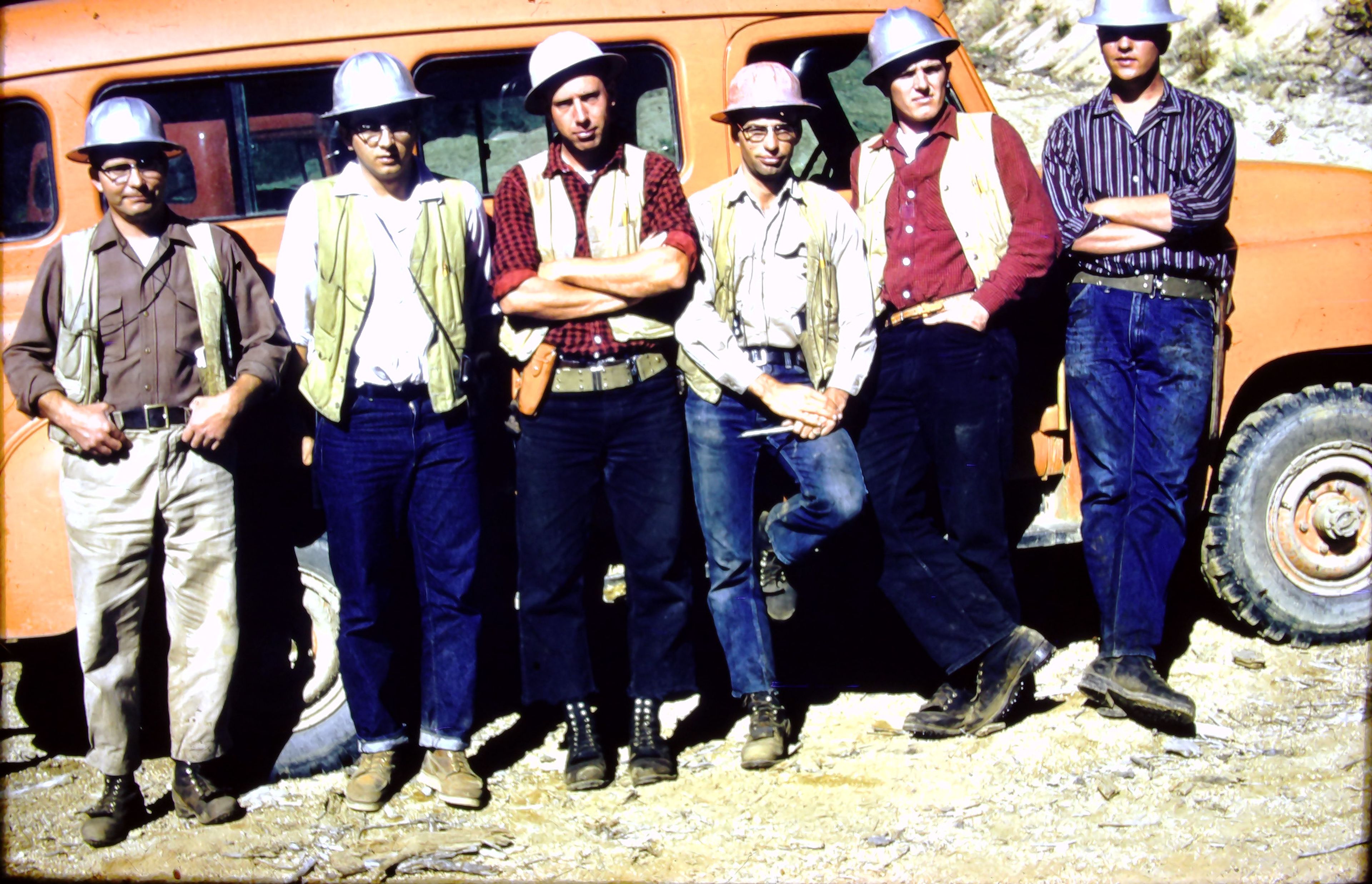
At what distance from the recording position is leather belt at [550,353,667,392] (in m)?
3.63

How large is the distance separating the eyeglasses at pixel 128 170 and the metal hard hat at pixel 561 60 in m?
1.14

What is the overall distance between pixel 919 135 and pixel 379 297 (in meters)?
1.79

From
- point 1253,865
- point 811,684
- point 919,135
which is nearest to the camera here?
point 1253,865

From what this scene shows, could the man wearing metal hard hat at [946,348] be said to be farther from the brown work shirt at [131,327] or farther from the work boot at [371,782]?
the brown work shirt at [131,327]

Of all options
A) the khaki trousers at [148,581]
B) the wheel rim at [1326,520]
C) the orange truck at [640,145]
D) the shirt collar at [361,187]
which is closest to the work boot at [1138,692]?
the orange truck at [640,145]

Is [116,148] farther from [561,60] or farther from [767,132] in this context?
[767,132]

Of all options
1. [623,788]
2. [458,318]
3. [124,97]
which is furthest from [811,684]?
[124,97]

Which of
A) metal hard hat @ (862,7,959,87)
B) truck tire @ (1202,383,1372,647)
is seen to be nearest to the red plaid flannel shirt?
metal hard hat @ (862,7,959,87)

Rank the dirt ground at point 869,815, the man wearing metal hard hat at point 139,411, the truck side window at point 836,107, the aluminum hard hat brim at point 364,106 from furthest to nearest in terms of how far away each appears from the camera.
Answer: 1. the truck side window at point 836,107
2. the man wearing metal hard hat at point 139,411
3. the aluminum hard hat brim at point 364,106
4. the dirt ground at point 869,815

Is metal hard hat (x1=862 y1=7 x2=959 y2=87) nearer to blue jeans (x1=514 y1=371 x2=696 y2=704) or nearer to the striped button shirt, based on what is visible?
the striped button shirt

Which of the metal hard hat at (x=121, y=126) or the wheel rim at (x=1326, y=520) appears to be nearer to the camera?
the metal hard hat at (x=121, y=126)

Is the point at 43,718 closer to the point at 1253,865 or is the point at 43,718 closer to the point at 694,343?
the point at 694,343

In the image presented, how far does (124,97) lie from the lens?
3.59 metres

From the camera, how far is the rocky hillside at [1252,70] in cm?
1174
